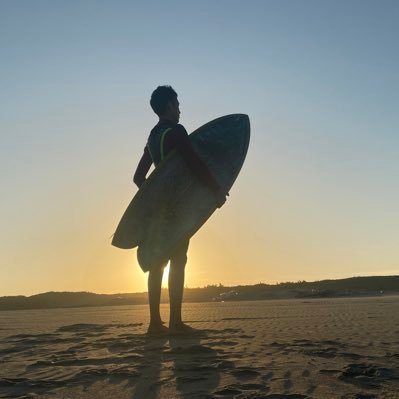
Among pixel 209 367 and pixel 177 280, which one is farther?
pixel 177 280

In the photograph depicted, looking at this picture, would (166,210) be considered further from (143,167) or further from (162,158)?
(143,167)

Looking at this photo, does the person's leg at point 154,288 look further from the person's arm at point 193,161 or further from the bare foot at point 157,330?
the person's arm at point 193,161

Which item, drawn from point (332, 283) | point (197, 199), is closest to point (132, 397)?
point (197, 199)

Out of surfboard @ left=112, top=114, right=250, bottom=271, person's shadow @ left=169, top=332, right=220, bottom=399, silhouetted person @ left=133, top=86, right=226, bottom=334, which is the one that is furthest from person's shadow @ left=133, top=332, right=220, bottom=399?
surfboard @ left=112, top=114, right=250, bottom=271

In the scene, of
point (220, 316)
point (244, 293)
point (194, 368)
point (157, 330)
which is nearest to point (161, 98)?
point (157, 330)

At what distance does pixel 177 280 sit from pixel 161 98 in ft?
6.31

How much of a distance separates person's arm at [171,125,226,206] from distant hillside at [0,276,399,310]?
17.4 m

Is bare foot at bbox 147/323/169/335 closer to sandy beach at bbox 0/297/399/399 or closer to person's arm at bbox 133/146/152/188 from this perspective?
sandy beach at bbox 0/297/399/399

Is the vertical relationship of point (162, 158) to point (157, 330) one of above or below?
above

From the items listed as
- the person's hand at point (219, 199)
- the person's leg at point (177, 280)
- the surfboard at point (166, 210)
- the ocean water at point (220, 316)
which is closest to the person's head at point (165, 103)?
the surfboard at point (166, 210)

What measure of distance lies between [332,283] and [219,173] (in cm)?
2457

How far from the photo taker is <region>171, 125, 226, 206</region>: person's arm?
16.1 feet

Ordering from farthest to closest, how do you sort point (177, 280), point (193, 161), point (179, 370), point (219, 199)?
1. point (219, 199)
2. point (193, 161)
3. point (177, 280)
4. point (179, 370)

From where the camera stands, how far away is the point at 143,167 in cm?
560
